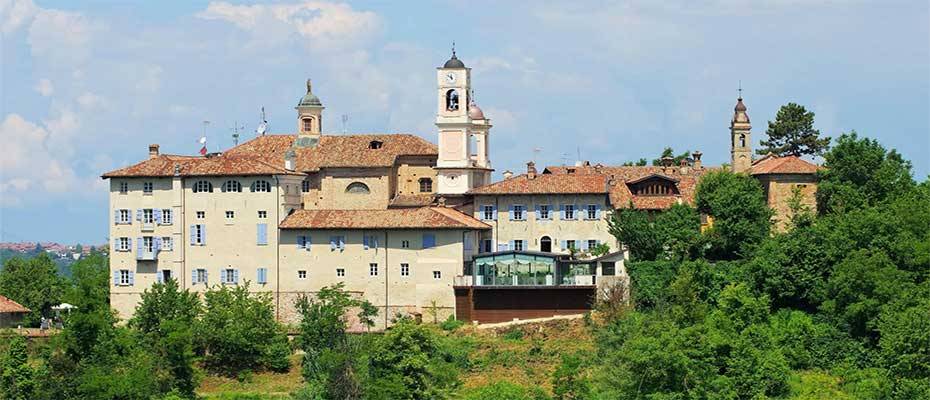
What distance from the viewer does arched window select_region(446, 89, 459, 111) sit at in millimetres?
87250

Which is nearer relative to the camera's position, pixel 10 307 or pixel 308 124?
pixel 10 307

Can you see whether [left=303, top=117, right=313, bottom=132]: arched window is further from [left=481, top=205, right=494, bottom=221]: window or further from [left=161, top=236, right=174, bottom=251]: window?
[left=481, top=205, right=494, bottom=221]: window

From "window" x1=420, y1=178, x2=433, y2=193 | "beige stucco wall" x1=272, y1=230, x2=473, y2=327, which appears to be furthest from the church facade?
"window" x1=420, y1=178, x2=433, y2=193

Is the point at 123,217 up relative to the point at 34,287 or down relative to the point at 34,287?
up

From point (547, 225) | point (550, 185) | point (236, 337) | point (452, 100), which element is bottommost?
point (236, 337)

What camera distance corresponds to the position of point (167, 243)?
8112 centimetres

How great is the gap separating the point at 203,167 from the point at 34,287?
17691 millimetres

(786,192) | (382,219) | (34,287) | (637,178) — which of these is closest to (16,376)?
(382,219)

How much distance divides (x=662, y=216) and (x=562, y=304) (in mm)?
5440

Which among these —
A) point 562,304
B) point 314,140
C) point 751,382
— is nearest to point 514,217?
point 562,304

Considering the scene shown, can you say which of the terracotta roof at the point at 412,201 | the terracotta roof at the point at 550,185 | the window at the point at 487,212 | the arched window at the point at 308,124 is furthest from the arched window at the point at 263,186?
the arched window at the point at 308,124

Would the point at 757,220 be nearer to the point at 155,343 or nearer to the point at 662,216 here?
the point at 662,216

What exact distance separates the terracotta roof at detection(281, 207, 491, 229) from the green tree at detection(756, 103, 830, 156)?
820 inches

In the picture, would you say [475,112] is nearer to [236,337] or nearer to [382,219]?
[382,219]
